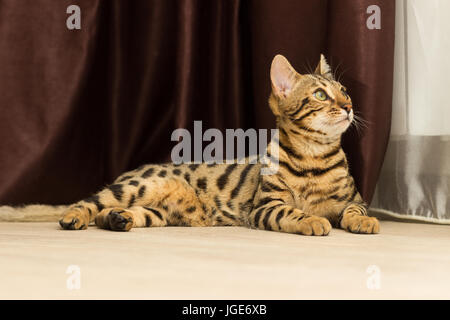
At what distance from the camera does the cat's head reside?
1.66m

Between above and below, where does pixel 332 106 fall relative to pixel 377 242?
above

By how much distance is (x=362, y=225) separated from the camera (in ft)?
5.04

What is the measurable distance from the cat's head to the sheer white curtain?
0.30 metres

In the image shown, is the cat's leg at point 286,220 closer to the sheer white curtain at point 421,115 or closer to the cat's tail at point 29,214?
the sheer white curtain at point 421,115

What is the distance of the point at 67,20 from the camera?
6.72 ft

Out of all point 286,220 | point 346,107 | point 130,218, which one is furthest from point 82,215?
point 346,107

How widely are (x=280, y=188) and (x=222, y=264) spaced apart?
0.65 metres

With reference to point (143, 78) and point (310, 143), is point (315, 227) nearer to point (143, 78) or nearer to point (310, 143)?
point (310, 143)

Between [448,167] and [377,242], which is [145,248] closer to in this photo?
[377,242]

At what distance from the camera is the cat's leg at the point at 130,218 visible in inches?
61.6

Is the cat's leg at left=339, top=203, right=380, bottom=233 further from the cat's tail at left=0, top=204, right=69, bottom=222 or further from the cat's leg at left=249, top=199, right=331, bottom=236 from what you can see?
the cat's tail at left=0, top=204, right=69, bottom=222

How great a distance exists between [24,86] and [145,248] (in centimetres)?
108

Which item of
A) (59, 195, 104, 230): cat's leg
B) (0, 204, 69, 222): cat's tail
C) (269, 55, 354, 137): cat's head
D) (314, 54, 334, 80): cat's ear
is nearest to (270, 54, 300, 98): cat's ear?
(269, 55, 354, 137): cat's head
